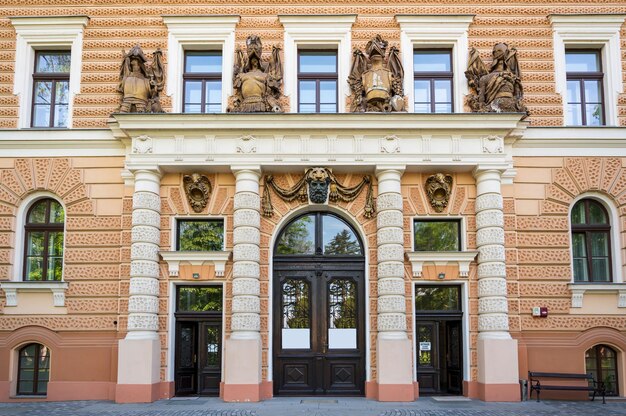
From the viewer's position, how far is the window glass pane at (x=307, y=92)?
17062mm

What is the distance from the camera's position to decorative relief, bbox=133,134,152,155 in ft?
52.3

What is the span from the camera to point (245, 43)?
669 inches

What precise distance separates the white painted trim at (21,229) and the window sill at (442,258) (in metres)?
9.12

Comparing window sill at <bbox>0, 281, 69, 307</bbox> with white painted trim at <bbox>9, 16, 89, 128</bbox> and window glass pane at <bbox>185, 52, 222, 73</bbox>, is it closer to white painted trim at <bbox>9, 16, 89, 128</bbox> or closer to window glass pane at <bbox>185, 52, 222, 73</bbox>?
white painted trim at <bbox>9, 16, 89, 128</bbox>

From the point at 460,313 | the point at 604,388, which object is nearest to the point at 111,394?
the point at 460,313

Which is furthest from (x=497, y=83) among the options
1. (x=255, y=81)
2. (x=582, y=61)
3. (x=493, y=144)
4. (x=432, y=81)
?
(x=255, y=81)

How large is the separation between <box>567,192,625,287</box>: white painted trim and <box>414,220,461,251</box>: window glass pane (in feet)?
9.71

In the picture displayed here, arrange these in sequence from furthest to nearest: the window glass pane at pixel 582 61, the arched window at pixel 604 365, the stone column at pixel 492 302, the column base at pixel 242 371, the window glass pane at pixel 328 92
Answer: the window glass pane at pixel 582 61 → the window glass pane at pixel 328 92 → the arched window at pixel 604 365 → the stone column at pixel 492 302 → the column base at pixel 242 371

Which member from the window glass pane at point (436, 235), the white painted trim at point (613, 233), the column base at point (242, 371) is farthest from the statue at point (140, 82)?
the white painted trim at point (613, 233)

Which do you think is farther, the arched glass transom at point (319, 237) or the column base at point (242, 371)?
the arched glass transom at point (319, 237)

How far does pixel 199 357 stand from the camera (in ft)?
53.2

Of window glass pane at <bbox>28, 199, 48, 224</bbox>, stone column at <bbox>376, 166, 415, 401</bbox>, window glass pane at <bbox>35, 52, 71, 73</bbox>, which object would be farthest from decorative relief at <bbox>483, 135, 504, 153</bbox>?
window glass pane at <bbox>28, 199, 48, 224</bbox>

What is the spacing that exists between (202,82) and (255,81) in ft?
6.11

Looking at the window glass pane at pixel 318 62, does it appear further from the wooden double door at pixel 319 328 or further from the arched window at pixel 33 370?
the arched window at pixel 33 370
